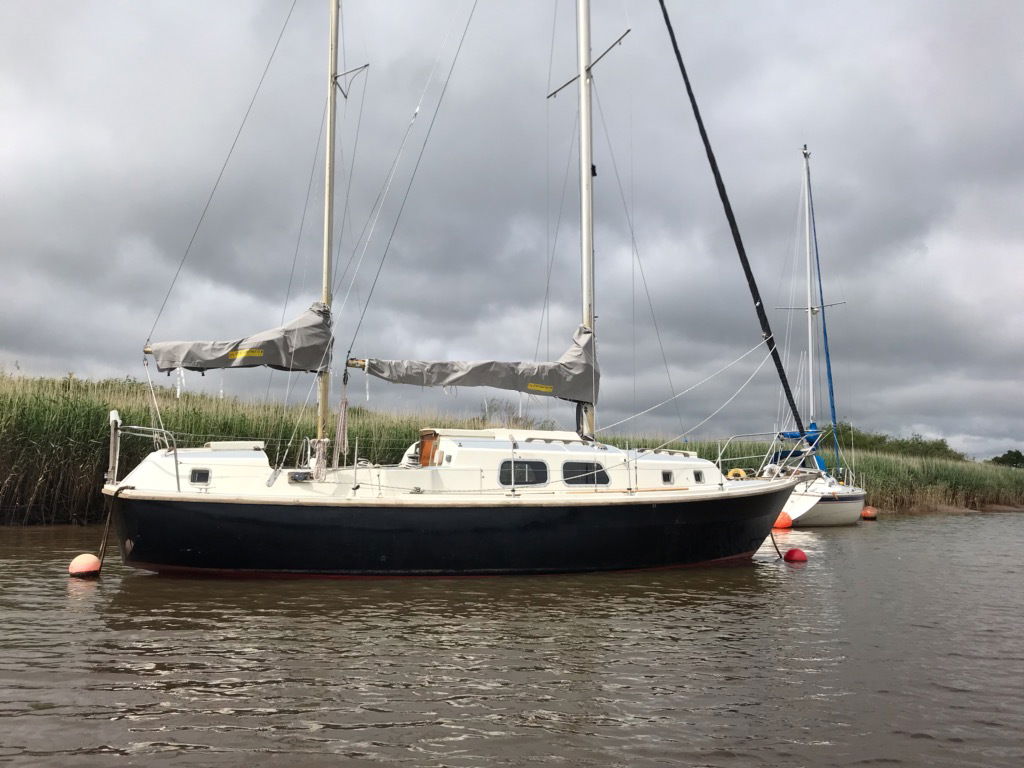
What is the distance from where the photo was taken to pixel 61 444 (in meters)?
16.5

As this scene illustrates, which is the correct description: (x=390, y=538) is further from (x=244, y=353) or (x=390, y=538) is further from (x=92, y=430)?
(x=92, y=430)

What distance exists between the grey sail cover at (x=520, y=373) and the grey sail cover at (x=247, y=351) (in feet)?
3.84

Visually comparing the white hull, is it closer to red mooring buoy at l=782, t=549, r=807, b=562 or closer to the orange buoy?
red mooring buoy at l=782, t=549, r=807, b=562

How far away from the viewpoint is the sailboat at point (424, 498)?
10.9m

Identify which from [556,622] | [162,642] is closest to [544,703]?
[556,622]

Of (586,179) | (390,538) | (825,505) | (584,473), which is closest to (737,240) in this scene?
(586,179)

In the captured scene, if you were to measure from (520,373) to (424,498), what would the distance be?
3037mm

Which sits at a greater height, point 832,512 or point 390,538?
point 390,538

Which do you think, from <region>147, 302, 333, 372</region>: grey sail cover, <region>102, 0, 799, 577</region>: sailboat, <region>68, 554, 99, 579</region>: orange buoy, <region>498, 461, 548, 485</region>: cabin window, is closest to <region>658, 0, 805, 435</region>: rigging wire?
<region>102, 0, 799, 577</region>: sailboat

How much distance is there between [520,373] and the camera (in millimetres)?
Answer: 13164

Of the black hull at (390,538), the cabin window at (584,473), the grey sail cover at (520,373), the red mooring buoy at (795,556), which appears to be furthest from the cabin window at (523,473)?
the red mooring buoy at (795,556)

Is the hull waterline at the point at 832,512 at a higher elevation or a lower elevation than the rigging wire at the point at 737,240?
lower

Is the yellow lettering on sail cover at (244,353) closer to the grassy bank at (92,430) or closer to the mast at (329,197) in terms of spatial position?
the mast at (329,197)

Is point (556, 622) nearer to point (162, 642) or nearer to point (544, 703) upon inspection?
point (544, 703)
